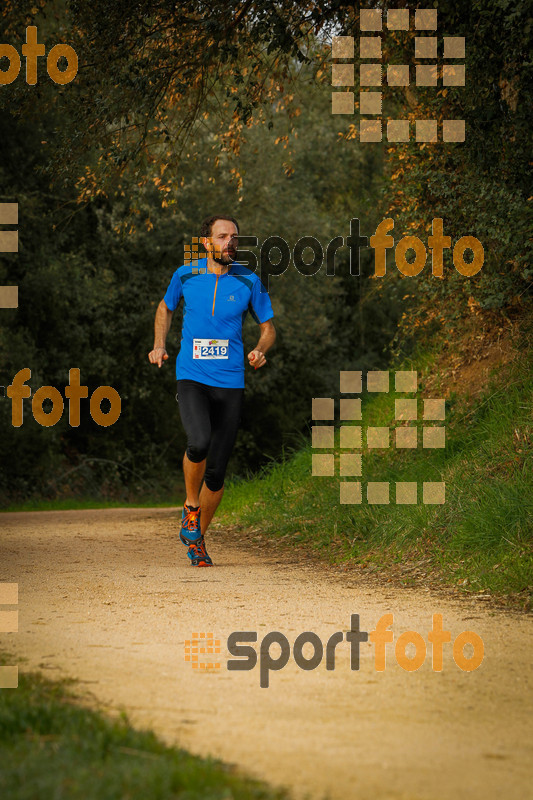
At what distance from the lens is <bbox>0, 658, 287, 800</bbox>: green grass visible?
2766mm

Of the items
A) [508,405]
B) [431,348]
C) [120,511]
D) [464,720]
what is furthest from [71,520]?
[464,720]

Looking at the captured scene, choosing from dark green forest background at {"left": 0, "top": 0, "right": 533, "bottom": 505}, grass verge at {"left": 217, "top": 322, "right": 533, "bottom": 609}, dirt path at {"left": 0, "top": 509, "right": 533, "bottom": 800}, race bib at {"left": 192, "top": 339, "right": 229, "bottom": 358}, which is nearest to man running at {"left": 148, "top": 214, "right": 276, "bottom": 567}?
race bib at {"left": 192, "top": 339, "right": 229, "bottom": 358}

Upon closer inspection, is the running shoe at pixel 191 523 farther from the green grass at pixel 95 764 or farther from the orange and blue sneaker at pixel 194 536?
the green grass at pixel 95 764

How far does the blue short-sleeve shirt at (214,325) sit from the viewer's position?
313 inches

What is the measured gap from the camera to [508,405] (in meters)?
9.39

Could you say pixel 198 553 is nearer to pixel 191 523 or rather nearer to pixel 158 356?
pixel 191 523

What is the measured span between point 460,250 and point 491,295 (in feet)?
2.57

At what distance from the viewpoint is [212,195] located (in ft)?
76.6

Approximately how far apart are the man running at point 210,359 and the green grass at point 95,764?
14.1ft

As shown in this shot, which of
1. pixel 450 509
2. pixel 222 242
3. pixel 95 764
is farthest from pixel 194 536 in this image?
pixel 95 764

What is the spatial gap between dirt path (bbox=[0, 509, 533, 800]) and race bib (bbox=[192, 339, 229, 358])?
158cm

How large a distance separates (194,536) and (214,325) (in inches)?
61.7

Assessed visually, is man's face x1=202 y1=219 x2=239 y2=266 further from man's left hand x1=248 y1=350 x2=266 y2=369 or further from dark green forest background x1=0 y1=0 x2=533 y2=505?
dark green forest background x1=0 y1=0 x2=533 y2=505

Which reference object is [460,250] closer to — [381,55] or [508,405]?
[508,405]
